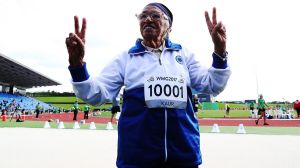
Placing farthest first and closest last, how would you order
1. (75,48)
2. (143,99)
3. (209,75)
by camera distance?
(209,75), (143,99), (75,48)

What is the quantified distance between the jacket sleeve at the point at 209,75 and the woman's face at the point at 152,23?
0.98ft

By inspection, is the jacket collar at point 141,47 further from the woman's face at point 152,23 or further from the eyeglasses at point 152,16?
the eyeglasses at point 152,16

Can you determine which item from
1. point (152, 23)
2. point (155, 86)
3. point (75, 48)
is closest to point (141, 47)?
point (152, 23)

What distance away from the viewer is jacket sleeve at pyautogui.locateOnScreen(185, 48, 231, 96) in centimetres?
229

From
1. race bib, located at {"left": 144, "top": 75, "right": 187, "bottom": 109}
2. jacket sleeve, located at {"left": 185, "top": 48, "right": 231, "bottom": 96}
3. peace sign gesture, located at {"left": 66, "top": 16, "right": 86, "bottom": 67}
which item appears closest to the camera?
peace sign gesture, located at {"left": 66, "top": 16, "right": 86, "bottom": 67}

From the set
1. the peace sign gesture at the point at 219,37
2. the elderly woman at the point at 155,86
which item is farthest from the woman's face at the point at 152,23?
the peace sign gesture at the point at 219,37

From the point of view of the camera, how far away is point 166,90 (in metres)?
2.20

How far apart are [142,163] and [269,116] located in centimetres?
2619

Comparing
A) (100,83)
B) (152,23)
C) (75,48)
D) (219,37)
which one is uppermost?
(152,23)

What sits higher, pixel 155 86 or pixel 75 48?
pixel 75 48

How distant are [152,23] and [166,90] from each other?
571mm

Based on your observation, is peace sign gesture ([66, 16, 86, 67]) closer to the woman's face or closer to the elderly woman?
the elderly woman

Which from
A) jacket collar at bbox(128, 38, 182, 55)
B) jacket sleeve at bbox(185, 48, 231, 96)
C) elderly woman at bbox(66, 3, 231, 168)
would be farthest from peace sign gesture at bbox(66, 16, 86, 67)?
jacket sleeve at bbox(185, 48, 231, 96)

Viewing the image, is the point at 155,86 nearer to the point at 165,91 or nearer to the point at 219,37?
the point at 165,91
